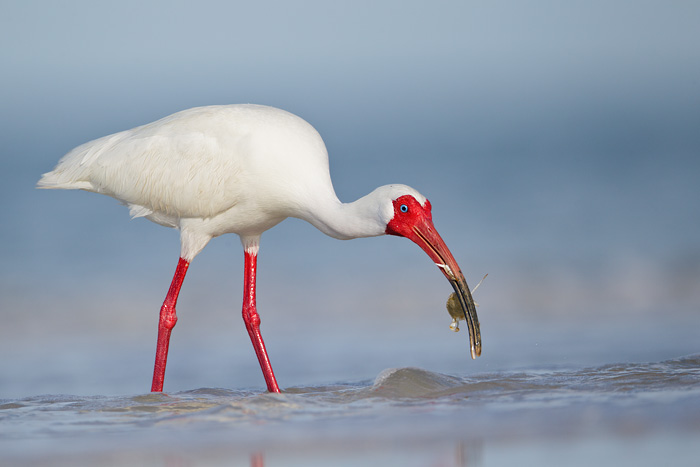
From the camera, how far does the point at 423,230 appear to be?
6688 mm

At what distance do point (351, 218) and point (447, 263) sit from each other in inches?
29.3

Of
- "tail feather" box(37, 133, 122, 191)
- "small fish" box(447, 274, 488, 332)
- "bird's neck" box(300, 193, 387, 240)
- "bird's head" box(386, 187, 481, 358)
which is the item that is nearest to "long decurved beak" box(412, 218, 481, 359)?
"bird's head" box(386, 187, 481, 358)

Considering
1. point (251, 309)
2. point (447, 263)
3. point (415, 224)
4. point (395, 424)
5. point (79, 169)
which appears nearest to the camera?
point (395, 424)

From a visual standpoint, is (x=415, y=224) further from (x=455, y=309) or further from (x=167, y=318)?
(x=167, y=318)

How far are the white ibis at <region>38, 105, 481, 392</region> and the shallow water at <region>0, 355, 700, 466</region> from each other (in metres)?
0.86

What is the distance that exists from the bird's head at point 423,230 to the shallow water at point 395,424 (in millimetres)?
590

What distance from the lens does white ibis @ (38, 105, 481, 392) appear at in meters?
6.79

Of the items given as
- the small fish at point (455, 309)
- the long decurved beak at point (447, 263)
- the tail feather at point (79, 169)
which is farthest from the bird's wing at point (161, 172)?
the small fish at point (455, 309)

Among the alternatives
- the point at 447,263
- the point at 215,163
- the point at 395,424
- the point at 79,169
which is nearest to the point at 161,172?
the point at 215,163

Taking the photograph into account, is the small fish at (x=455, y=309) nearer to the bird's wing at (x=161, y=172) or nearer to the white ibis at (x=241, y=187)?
the white ibis at (x=241, y=187)

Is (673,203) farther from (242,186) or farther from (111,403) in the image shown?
(111,403)

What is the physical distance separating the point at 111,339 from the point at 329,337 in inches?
90.1

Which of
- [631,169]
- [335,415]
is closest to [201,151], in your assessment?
[335,415]

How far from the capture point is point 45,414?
6.13 m
